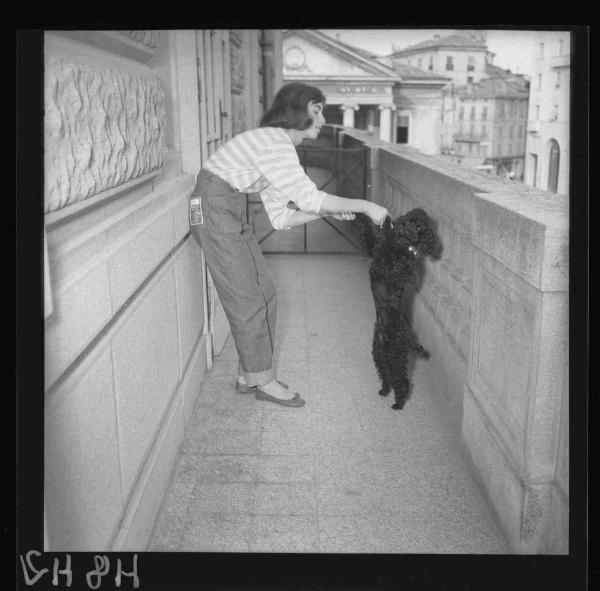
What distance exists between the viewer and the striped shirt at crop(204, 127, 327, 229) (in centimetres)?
334

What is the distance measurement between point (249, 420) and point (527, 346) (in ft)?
5.86

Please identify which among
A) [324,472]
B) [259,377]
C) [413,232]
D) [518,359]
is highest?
[413,232]

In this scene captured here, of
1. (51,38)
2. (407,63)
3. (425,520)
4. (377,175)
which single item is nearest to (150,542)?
(425,520)

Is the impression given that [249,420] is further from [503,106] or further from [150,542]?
[503,106]

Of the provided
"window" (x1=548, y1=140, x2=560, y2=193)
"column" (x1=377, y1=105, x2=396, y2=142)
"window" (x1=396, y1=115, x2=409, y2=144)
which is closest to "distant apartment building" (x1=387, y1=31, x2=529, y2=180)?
"window" (x1=548, y1=140, x2=560, y2=193)

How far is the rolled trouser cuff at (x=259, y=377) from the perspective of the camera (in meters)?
3.93

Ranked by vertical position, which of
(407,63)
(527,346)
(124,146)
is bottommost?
(527,346)

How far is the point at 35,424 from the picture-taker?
189 centimetres

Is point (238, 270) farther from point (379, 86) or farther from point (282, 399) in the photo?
point (379, 86)

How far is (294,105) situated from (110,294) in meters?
1.59

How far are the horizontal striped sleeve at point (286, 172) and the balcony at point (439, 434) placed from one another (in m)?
0.77

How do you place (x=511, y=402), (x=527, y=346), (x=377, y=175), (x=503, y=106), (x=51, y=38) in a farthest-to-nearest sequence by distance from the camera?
(x=377, y=175) < (x=503, y=106) < (x=511, y=402) < (x=527, y=346) < (x=51, y=38)

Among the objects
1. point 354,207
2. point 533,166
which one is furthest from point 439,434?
point 533,166

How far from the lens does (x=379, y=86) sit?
11297 mm
